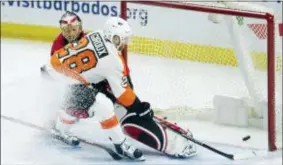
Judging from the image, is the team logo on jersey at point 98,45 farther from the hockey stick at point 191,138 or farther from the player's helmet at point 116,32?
the hockey stick at point 191,138

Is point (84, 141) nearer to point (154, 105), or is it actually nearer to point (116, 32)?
point (154, 105)

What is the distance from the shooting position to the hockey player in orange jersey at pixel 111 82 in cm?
257

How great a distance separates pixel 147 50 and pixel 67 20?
0.88 feet

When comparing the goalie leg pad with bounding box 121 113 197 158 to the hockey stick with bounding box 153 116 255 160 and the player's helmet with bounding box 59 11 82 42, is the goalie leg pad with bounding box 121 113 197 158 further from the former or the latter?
the player's helmet with bounding box 59 11 82 42

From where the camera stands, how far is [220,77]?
2.80 meters

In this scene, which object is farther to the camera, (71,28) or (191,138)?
(71,28)

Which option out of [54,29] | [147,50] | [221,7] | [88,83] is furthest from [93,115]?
[54,29]

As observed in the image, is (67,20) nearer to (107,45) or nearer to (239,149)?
(107,45)

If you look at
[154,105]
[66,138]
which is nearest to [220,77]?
[154,105]

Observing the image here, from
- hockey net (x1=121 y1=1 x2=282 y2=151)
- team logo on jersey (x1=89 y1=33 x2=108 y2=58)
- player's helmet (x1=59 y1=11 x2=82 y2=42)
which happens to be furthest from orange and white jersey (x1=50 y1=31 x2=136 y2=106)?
hockey net (x1=121 y1=1 x2=282 y2=151)

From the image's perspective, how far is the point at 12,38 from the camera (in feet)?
13.0

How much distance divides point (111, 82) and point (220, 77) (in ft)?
1.32

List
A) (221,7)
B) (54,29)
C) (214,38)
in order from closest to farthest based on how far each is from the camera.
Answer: (221,7) → (214,38) → (54,29)

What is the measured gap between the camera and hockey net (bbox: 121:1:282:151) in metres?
2.75
